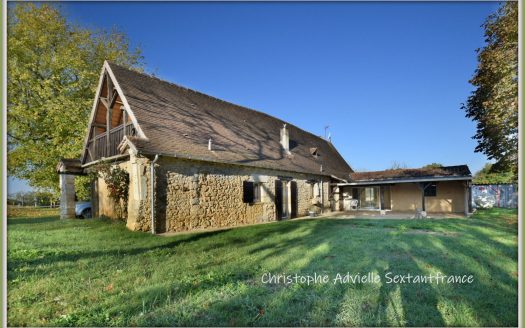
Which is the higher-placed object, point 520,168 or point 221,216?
point 520,168

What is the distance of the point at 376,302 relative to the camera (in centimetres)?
346

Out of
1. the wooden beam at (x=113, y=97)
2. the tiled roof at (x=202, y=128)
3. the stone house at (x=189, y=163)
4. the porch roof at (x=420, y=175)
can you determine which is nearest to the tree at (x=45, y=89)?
the stone house at (x=189, y=163)

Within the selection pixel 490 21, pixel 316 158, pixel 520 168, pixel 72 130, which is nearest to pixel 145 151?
pixel 520 168

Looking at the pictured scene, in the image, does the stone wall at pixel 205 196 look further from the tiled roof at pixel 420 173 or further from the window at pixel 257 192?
the tiled roof at pixel 420 173

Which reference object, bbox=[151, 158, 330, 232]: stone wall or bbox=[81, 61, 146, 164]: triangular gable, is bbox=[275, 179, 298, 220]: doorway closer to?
bbox=[151, 158, 330, 232]: stone wall

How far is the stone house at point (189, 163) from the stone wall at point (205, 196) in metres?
0.03

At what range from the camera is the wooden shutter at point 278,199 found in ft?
45.0

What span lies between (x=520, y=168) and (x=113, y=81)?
453 inches

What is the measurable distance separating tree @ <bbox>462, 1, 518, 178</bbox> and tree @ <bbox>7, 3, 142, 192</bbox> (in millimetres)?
17338

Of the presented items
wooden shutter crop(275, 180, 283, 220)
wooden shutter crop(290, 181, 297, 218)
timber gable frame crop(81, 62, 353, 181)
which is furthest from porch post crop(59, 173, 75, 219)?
wooden shutter crop(290, 181, 297, 218)

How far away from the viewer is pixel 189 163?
9984mm

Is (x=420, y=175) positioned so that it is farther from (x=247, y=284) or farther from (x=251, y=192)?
(x=247, y=284)

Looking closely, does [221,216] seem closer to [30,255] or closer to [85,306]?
[30,255]

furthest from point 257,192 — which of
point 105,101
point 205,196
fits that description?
point 105,101
